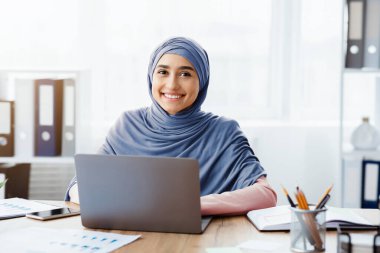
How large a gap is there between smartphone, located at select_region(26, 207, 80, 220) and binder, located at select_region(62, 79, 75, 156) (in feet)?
4.21

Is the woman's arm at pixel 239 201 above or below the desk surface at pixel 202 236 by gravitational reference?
above

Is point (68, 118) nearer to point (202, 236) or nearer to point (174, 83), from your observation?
point (174, 83)

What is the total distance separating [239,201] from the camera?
5.77 ft

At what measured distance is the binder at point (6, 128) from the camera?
2969mm

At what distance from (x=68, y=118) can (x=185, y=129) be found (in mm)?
1024

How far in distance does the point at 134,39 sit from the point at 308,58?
922mm

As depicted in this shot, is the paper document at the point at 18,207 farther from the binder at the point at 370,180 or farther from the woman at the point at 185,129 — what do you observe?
the binder at the point at 370,180

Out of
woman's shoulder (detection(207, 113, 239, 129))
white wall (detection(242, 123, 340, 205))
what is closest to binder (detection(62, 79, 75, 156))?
white wall (detection(242, 123, 340, 205))

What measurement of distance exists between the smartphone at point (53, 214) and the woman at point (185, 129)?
0.48m

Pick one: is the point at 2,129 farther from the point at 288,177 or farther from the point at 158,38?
the point at 288,177

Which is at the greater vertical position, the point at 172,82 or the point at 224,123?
the point at 172,82

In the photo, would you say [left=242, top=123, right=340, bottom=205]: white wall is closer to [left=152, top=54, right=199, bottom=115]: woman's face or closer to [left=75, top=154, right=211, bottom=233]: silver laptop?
[left=152, top=54, right=199, bottom=115]: woman's face

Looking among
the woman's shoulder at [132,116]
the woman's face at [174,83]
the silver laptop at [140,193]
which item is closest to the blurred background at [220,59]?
the woman's shoulder at [132,116]

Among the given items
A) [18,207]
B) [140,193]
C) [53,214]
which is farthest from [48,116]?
[140,193]
